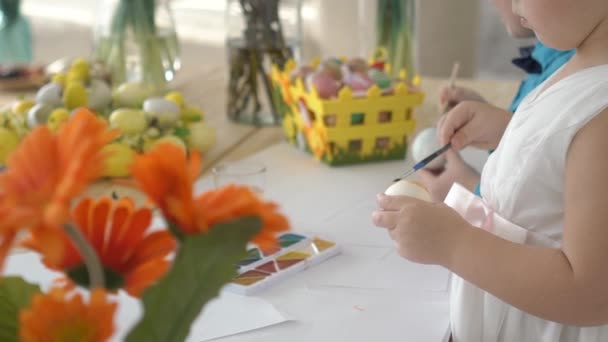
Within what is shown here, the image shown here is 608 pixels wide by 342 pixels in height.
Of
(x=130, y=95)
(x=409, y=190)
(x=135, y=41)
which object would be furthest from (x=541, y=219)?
(x=135, y=41)

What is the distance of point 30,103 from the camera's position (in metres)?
1.40

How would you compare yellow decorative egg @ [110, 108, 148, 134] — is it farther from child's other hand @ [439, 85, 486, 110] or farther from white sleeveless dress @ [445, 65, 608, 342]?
white sleeveless dress @ [445, 65, 608, 342]

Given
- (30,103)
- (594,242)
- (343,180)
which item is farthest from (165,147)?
(30,103)

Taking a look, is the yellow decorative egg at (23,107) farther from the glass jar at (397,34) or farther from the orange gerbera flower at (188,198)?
the orange gerbera flower at (188,198)

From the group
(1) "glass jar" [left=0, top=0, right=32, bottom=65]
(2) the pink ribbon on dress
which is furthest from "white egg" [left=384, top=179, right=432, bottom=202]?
(1) "glass jar" [left=0, top=0, right=32, bottom=65]

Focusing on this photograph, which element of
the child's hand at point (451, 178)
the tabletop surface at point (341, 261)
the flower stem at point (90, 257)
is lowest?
the tabletop surface at point (341, 261)

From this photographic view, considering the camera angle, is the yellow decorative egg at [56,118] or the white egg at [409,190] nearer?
the white egg at [409,190]

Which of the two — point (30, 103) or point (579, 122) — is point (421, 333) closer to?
point (579, 122)

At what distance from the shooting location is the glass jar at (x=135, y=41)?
157cm

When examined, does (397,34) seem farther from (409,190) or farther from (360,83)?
(409,190)

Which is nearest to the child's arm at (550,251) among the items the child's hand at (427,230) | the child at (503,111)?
the child's hand at (427,230)

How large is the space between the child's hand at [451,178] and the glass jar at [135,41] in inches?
25.2

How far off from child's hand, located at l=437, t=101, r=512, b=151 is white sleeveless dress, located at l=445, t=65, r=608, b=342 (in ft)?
0.78

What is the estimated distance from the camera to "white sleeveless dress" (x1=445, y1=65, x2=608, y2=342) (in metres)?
0.73
